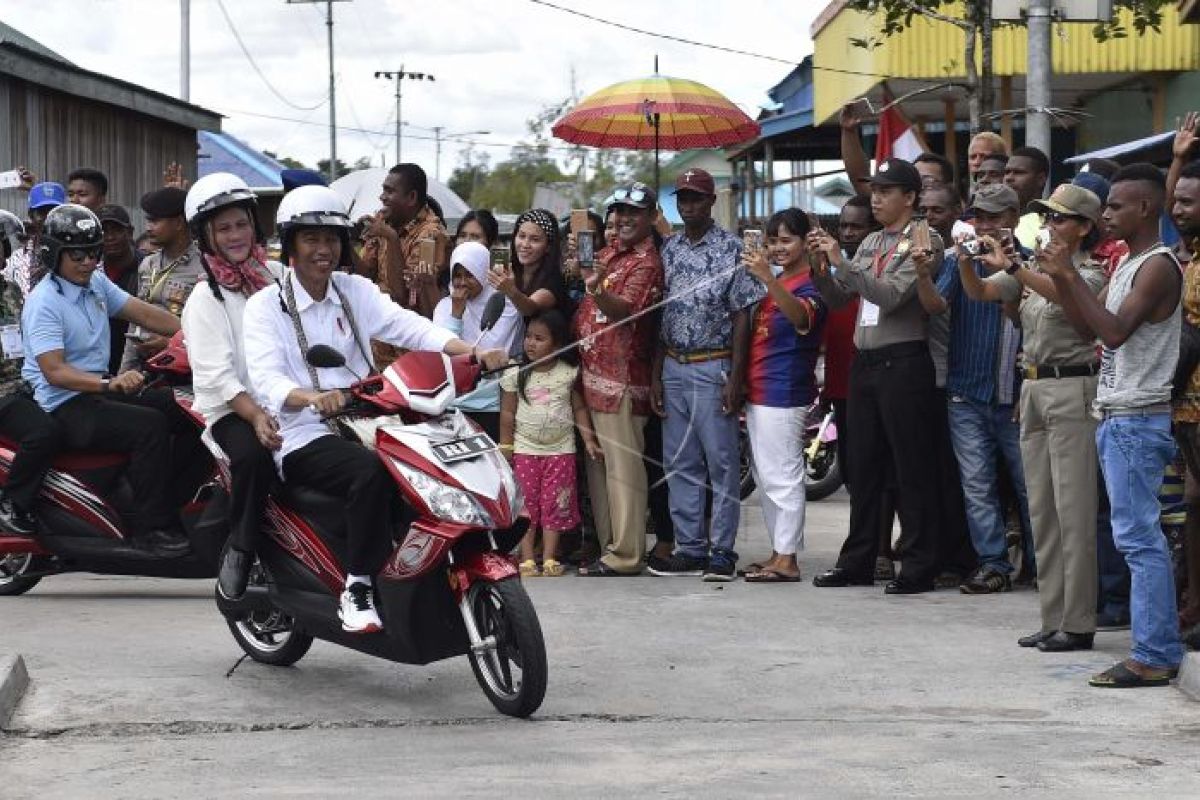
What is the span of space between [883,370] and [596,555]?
2401 mm

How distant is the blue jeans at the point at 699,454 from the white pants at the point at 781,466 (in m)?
0.21

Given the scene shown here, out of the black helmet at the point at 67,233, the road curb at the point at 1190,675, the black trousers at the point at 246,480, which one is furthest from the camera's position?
the black helmet at the point at 67,233

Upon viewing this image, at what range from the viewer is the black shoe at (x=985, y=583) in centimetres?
1038

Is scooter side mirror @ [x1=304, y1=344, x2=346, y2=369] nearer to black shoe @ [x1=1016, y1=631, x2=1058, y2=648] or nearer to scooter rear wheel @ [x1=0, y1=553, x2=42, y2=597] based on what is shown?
black shoe @ [x1=1016, y1=631, x2=1058, y2=648]

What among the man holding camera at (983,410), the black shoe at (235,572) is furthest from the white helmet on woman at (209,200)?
the man holding camera at (983,410)

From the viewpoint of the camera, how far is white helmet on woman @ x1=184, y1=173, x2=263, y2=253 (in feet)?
27.8

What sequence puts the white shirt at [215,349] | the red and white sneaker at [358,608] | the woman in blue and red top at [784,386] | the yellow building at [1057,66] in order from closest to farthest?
the red and white sneaker at [358,608] < the white shirt at [215,349] < the woman in blue and red top at [784,386] < the yellow building at [1057,66]

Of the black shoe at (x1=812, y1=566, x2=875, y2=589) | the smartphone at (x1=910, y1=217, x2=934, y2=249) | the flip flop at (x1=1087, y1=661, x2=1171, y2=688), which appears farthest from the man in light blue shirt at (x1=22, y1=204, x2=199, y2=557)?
the flip flop at (x1=1087, y1=661, x2=1171, y2=688)

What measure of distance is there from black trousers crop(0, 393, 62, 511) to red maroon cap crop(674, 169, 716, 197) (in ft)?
12.0

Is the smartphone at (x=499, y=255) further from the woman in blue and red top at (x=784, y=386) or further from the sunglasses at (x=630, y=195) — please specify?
the woman in blue and red top at (x=784, y=386)

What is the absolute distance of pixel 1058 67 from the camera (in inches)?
981

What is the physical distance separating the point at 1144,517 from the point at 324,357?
3.19 metres

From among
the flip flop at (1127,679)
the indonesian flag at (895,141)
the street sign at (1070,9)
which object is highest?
the street sign at (1070,9)

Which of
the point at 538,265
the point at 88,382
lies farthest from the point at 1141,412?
the point at 88,382
